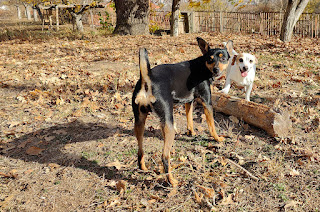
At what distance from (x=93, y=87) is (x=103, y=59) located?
343cm

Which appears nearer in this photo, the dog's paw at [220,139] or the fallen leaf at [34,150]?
the fallen leaf at [34,150]

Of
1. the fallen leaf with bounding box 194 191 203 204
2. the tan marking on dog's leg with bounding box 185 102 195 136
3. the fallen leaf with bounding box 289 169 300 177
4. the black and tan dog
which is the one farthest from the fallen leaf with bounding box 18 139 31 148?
the fallen leaf with bounding box 289 169 300 177

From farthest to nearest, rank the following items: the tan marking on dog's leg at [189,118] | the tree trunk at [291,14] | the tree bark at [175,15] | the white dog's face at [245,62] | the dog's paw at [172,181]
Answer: the tree bark at [175,15] → the tree trunk at [291,14] → the white dog's face at [245,62] → the tan marking on dog's leg at [189,118] → the dog's paw at [172,181]

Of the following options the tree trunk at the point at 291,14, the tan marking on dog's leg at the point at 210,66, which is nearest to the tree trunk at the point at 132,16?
the tree trunk at the point at 291,14

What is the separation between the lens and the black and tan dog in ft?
9.39

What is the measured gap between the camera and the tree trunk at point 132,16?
51.8ft

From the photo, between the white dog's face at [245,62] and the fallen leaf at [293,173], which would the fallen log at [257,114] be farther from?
the fallen leaf at [293,173]

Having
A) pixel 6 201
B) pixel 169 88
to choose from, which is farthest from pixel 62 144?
pixel 169 88

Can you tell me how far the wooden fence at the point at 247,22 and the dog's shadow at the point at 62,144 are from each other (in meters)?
14.8

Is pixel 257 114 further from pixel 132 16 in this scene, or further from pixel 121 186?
pixel 132 16

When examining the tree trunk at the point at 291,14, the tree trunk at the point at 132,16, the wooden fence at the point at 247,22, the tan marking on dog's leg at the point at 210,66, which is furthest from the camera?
the wooden fence at the point at 247,22

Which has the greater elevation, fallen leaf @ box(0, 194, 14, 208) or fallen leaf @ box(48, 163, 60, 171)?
fallen leaf @ box(48, 163, 60, 171)

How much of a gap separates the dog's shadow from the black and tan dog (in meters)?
0.83

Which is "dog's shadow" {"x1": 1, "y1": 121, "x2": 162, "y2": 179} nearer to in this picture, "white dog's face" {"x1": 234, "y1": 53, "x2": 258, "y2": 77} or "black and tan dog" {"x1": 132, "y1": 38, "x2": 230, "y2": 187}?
"black and tan dog" {"x1": 132, "y1": 38, "x2": 230, "y2": 187}
